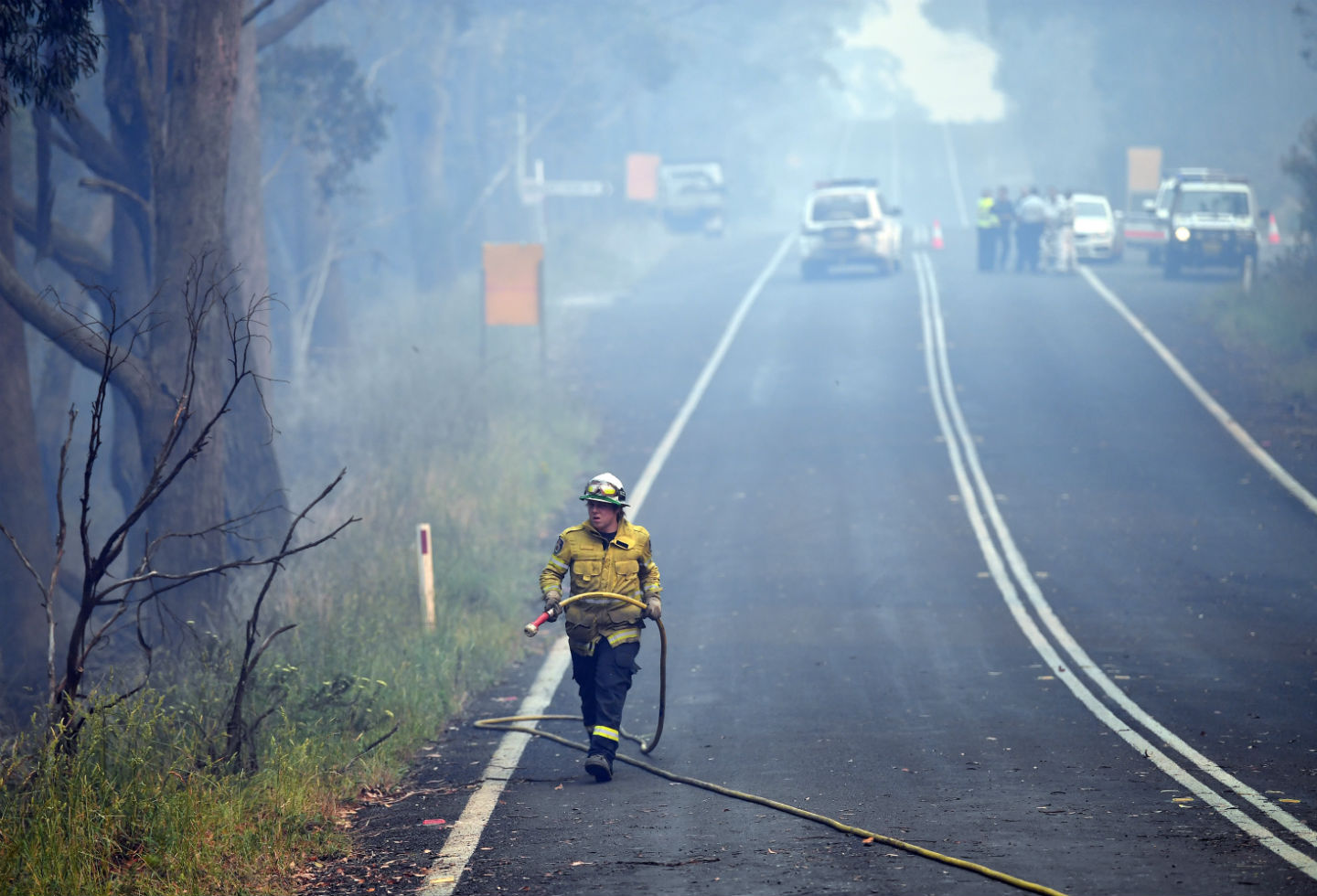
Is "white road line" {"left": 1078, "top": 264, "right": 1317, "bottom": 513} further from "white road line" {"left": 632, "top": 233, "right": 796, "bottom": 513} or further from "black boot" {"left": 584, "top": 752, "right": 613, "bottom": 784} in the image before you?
"black boot" {"left": 584, "top": 752, "right": 613, "bottom": 784}

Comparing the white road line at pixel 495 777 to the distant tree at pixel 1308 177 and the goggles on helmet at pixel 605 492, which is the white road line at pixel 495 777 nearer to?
the goggles on helmet at pixel 605 492

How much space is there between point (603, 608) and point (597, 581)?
0.56 feet

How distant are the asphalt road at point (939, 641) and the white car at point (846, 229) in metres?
6.98

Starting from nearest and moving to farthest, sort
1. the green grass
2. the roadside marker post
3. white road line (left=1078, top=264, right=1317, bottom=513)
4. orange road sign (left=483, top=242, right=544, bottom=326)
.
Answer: the roadside marker post, white road line (left=1078, top=264, right=1317, bottom=513), the green grass, orange road sign (left=483, top=242, right=544, bottom=326)

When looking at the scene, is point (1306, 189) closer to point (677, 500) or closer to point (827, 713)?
point (677, 500)

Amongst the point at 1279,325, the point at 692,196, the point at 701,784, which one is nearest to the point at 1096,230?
the point at 1279,325

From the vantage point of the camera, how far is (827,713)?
11.0 m

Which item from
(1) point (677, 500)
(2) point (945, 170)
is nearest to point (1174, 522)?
(1) point (677, 500)

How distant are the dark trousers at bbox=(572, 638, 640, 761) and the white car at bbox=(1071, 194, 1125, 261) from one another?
112 feet

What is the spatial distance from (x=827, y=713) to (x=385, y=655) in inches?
141

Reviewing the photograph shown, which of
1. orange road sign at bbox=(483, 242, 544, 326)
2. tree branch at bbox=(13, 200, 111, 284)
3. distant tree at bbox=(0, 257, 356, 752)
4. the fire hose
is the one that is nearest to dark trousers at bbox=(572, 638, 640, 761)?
the fire hose

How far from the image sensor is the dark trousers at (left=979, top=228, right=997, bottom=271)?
39.2 metres

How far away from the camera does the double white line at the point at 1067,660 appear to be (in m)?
7.70

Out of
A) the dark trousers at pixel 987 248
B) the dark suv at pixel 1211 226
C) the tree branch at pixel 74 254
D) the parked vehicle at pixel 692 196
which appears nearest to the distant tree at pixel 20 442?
the tree branch at pixel 74 254
